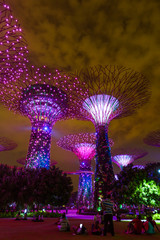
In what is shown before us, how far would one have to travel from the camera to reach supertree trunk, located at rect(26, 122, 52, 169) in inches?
1339

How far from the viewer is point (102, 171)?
26.7m

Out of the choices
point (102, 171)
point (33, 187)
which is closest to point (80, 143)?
point (102, 171)

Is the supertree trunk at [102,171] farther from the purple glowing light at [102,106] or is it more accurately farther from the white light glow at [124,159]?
the white light glow at [124,159]

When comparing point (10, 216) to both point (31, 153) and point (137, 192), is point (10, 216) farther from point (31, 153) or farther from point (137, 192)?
point (137, 192)

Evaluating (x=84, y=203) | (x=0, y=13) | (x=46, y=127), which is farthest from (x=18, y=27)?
(x=84, y=203)

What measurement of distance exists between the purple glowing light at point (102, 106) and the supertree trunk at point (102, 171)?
2.46 m

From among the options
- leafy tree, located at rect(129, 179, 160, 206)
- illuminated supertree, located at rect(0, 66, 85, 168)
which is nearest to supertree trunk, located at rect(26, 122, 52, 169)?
illuminated supertree, located at rect(0, 66, 85, 168)

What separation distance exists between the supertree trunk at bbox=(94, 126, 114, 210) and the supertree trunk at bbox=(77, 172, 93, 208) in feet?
82.3

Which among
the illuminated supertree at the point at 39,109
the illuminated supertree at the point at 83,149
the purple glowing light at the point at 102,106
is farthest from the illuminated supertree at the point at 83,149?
the purple glowing light at the point at 102,106

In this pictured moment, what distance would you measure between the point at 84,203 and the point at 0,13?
157ft

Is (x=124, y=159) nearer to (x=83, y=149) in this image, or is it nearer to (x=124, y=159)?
(x=124, y=159)

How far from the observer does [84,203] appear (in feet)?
163

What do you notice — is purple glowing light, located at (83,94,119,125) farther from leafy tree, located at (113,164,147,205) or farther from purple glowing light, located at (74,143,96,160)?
purple glowing light, located at (74,143,96,160)

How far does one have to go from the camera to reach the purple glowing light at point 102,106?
2994 cm
